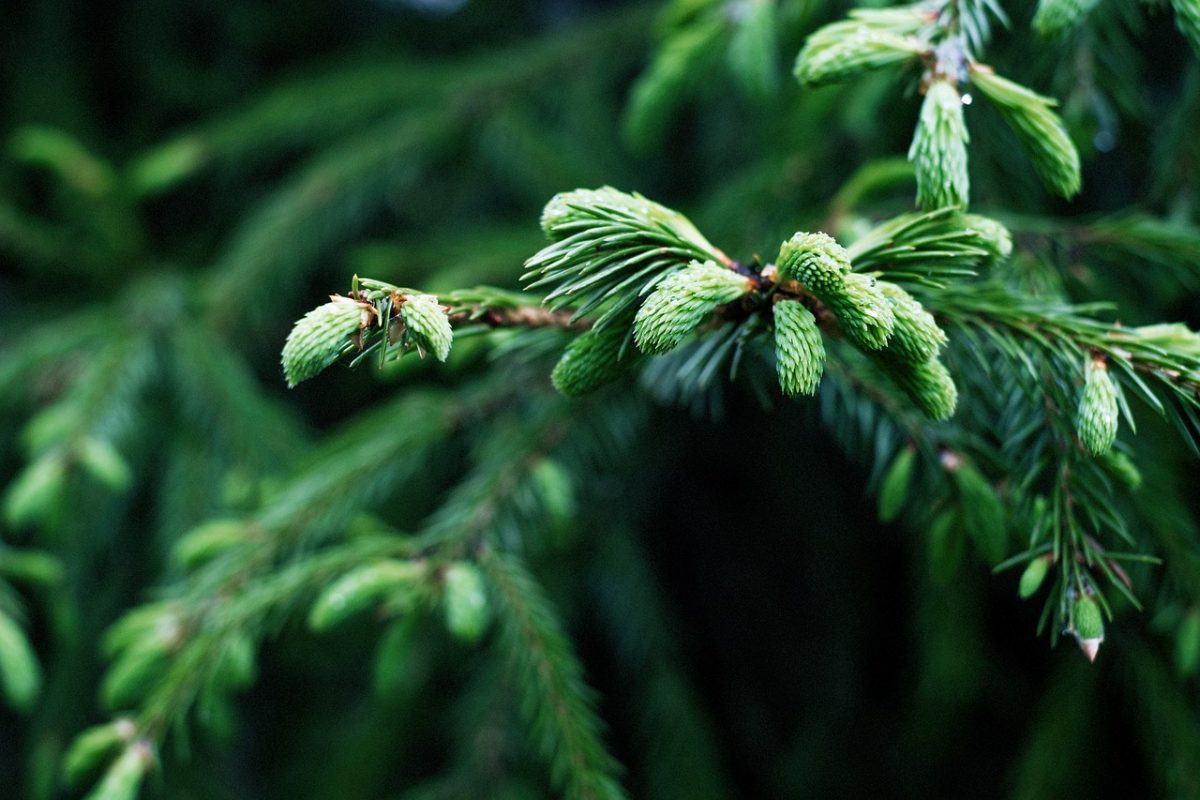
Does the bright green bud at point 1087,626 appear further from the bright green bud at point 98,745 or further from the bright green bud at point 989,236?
the bright green bud at point 98,745

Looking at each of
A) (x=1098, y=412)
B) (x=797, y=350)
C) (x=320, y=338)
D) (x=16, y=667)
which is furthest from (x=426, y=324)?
(x=16, y=667)

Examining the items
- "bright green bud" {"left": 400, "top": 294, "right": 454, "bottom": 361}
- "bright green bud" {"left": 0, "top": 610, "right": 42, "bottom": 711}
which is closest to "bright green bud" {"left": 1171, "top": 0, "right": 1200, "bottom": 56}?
"bright green bud" {"left": 400, "top": 294, "right": 454, "bottom": 361}

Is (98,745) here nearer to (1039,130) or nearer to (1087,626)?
(1087,626)

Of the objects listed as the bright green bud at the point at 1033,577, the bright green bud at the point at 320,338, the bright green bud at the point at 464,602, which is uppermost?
the bright green bud at the point at 320,338

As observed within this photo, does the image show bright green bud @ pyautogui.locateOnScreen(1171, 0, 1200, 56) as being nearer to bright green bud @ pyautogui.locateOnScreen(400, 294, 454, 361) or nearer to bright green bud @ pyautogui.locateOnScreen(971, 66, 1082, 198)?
bright green bud @ pyautogui.locateOnScreen(971, 66, 1082, 198)

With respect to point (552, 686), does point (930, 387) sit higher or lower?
higher

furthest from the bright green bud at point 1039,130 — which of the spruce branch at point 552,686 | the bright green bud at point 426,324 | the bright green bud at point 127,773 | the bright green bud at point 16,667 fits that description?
the bright green bud at point 16,667
